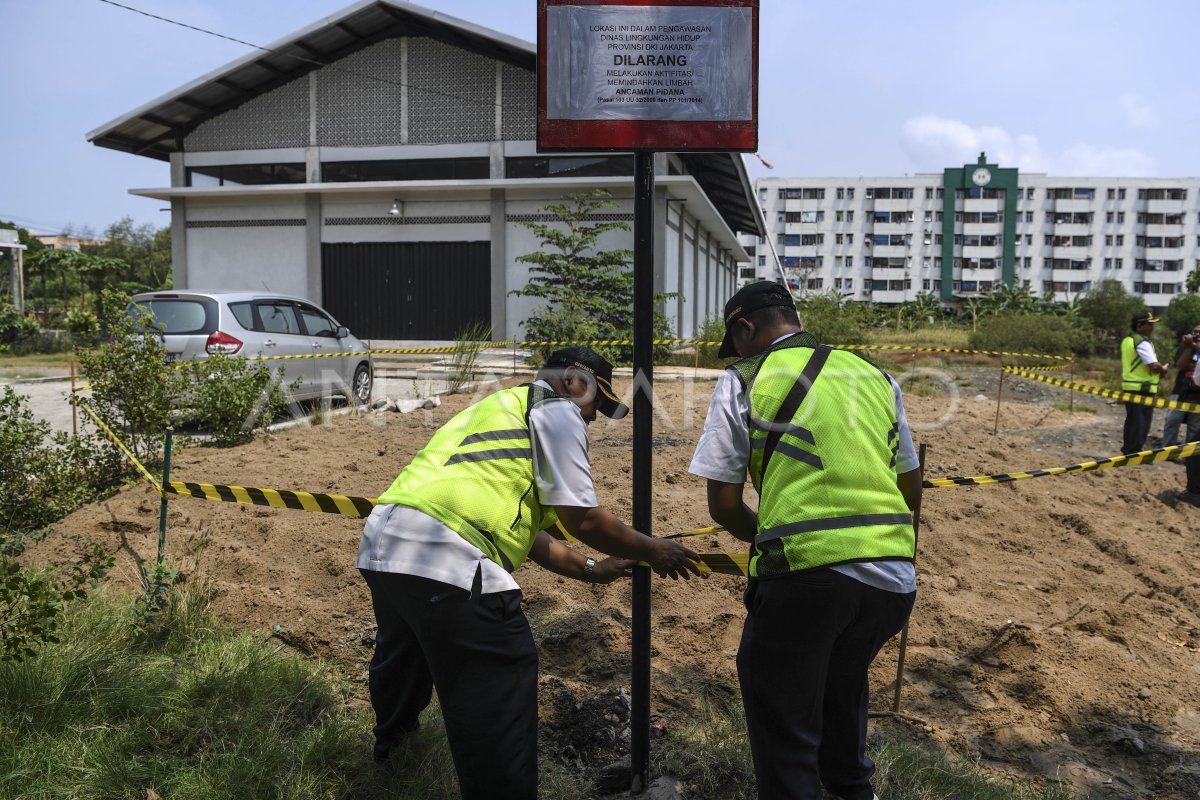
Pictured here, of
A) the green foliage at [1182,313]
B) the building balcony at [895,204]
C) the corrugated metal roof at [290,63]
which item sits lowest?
the green foliage at [1182,313]

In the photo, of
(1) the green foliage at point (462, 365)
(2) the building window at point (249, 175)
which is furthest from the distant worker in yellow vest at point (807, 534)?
(2) the building window at point (249, 175)

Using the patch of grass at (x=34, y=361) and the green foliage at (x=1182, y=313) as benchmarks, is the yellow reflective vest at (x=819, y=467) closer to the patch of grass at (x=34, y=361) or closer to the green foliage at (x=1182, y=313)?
the patch of grass at (x=34, y=361)

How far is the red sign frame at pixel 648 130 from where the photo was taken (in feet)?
9.97

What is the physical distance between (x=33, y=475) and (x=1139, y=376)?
10986mm

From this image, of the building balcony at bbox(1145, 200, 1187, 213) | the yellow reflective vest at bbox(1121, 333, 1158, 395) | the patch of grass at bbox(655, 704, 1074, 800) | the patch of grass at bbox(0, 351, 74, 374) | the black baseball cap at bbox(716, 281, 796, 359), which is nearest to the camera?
the black baseball cap at bbox(716, 281, 796, 359)

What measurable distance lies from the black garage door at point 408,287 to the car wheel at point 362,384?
7666 millimetres

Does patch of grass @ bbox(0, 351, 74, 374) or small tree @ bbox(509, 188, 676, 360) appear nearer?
small tree @ bbox(509, 188, 676, 360)

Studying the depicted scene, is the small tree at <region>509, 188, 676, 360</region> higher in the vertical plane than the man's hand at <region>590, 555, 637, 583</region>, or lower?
higher

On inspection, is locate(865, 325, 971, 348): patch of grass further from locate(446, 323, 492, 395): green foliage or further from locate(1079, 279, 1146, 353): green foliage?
locate(446, 323, 492, 395): green foliage

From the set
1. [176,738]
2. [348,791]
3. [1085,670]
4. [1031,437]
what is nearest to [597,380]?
[348,791]

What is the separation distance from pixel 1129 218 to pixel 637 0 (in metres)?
93.9

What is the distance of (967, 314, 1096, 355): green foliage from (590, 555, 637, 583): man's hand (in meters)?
25.7

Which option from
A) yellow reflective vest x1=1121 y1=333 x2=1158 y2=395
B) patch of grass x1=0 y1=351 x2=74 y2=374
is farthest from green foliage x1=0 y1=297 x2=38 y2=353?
yellow reflective vest x1=1121 y1=333 x2=1158 y2=395

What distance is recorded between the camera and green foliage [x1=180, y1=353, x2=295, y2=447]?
7.50 meters
